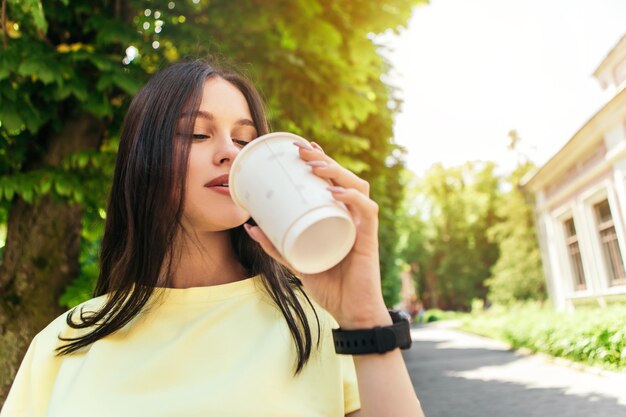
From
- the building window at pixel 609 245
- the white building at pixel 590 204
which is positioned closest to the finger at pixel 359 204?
the white building at pixel 590 204

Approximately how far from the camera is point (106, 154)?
364 centimetres

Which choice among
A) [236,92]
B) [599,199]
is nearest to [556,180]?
[599,199]

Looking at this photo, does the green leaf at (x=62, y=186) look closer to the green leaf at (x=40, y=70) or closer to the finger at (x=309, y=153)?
the green leaf at (x=40, y=70)

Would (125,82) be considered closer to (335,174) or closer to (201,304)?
(201,304)

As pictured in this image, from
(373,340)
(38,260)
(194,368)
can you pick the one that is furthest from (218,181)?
(38,260)

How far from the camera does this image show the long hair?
1405 millimetres

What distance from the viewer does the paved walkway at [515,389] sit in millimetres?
4477

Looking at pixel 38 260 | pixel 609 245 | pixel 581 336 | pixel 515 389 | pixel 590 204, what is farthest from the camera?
pixel 590 204

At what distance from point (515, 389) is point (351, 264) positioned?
694 cm

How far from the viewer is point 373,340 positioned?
41.8 inches

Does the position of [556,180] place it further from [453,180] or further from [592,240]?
[453,180]

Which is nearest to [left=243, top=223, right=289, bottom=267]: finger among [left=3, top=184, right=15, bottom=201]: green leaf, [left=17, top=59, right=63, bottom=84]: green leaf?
[left=17, top=59, right=63, bottom=84]: green leaf

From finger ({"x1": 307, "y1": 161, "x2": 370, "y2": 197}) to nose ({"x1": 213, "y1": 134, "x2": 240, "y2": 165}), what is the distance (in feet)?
1.19

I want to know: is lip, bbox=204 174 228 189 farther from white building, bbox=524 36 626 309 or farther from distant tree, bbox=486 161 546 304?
distant tree, bbox=486 161 546 304
